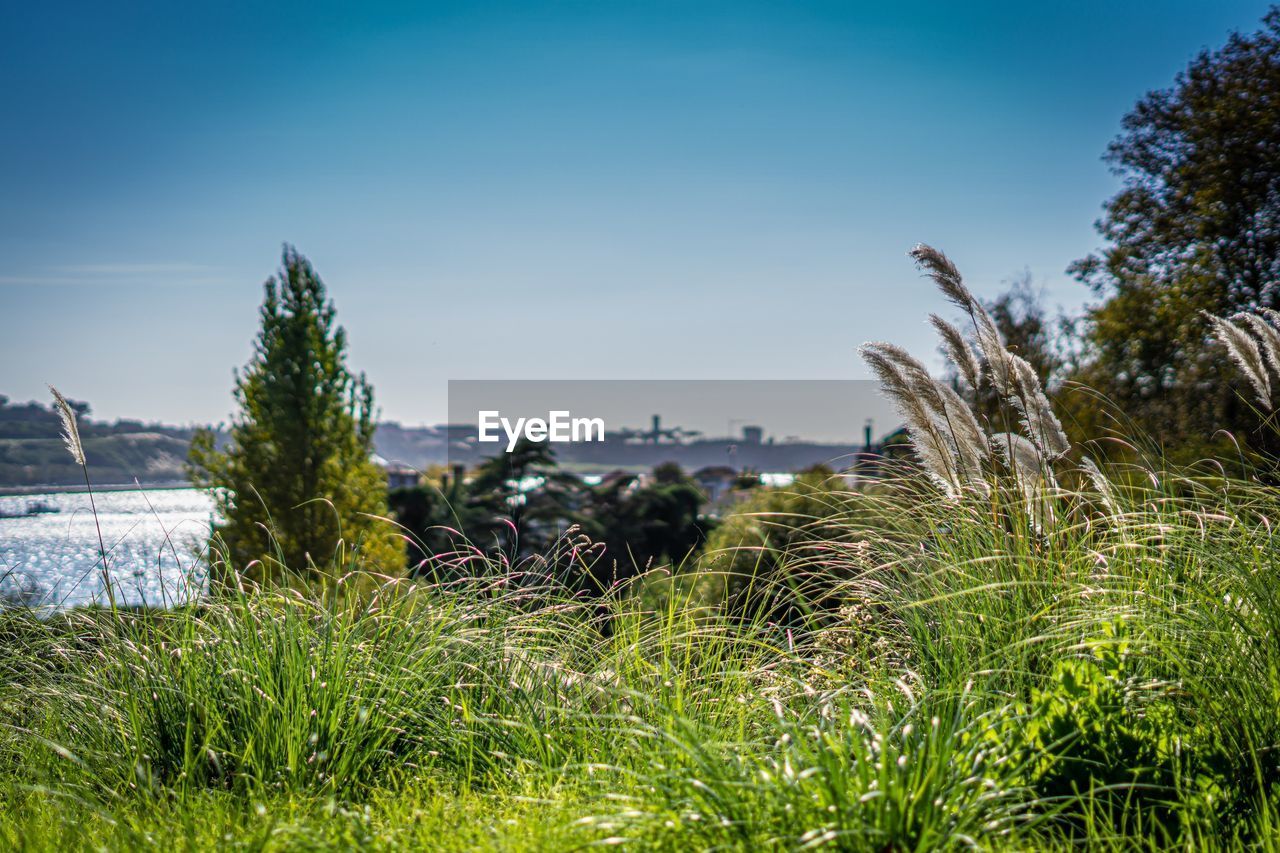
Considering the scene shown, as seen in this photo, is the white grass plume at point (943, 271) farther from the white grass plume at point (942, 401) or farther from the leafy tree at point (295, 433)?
the leafy tree at point (295, 433)

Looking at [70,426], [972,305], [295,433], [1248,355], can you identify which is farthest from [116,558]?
[295,433]

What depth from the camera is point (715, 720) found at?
2875mm

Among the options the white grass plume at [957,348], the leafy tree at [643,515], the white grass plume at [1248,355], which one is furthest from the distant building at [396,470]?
the leafy tree at [643,515]

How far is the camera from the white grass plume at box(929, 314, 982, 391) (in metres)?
3.87

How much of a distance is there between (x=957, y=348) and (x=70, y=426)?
3.81 metres

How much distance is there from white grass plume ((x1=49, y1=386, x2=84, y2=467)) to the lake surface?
20 centimetres

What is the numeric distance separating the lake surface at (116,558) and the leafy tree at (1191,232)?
17.7 metres

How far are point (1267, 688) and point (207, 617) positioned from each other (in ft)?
11.8

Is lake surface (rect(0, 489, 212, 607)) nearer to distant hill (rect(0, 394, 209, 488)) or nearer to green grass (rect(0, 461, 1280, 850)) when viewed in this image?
green grass (rect(0, 461, 1280, 850))

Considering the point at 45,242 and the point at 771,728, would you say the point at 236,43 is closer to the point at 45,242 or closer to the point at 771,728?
the point at 45,242

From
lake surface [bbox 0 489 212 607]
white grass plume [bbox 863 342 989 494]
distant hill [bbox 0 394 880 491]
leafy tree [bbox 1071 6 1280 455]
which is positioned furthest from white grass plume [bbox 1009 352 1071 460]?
leafy tree [bbox 1071 6 1280 455]

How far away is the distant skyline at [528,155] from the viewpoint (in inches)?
493

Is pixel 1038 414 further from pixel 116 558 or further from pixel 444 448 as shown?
pixel 444 448

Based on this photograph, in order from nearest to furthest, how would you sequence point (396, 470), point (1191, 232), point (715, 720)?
point (715, 720) → point (1191, 232) → point (396, 470)
